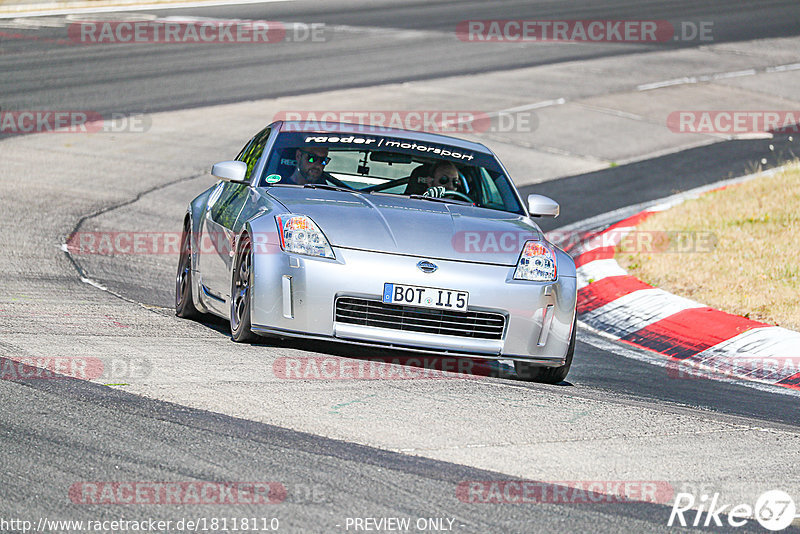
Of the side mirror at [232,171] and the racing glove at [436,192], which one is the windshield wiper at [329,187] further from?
the racing glove at [436,192]

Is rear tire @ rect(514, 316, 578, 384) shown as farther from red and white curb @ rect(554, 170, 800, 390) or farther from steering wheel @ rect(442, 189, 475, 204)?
steering wheel @ rect(442, 189, 475, 204)

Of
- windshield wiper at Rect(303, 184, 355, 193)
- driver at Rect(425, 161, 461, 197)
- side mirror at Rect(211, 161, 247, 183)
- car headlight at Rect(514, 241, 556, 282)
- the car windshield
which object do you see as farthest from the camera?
driver at Rect(425, 161, 461, 197)

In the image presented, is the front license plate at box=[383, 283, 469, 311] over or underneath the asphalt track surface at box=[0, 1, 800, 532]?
over

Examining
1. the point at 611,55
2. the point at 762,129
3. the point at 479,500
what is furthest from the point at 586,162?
the point at 479,500

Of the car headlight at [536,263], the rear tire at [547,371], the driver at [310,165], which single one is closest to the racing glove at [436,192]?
the driver at [310,165]

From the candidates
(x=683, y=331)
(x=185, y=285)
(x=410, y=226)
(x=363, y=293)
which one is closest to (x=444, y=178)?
(x=410, y=226)

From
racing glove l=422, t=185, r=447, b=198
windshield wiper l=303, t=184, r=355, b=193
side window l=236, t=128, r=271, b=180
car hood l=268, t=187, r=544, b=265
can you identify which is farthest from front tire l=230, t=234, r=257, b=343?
racing glove l=422, t=185, r=447, b=198

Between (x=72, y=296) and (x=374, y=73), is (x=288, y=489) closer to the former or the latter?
(x=72, y=296)

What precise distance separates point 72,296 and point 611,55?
19.1 meters

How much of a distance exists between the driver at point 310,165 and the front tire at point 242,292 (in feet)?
2.77

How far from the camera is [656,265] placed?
1058 centimetres

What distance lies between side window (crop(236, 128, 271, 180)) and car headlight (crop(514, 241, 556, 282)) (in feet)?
6.36

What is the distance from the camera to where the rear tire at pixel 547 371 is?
267 inches

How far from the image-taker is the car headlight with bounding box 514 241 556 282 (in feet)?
21.6
